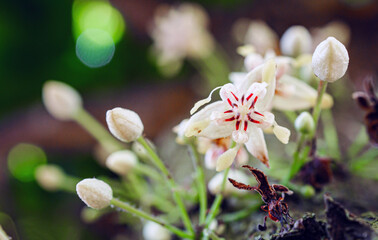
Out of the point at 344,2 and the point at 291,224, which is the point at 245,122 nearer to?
the point at 291,224

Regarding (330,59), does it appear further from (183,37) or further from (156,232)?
(183,37)

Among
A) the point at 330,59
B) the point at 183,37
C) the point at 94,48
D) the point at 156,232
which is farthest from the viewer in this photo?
the point at 94,48

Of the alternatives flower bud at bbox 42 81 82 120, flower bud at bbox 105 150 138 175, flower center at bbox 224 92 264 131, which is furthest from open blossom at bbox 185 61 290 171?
flower bud at bbox 42 81 82 120

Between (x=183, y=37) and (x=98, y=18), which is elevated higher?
(x=98, y=18)

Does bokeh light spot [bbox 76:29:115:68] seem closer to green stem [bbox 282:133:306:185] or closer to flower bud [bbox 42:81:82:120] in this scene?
flower bud [bbox 42:81:82:120]

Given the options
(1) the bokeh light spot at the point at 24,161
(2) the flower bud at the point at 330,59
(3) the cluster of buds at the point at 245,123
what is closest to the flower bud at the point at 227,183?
(3) the cluster of buds at the point at 245,123

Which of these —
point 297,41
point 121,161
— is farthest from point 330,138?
point 121,161
